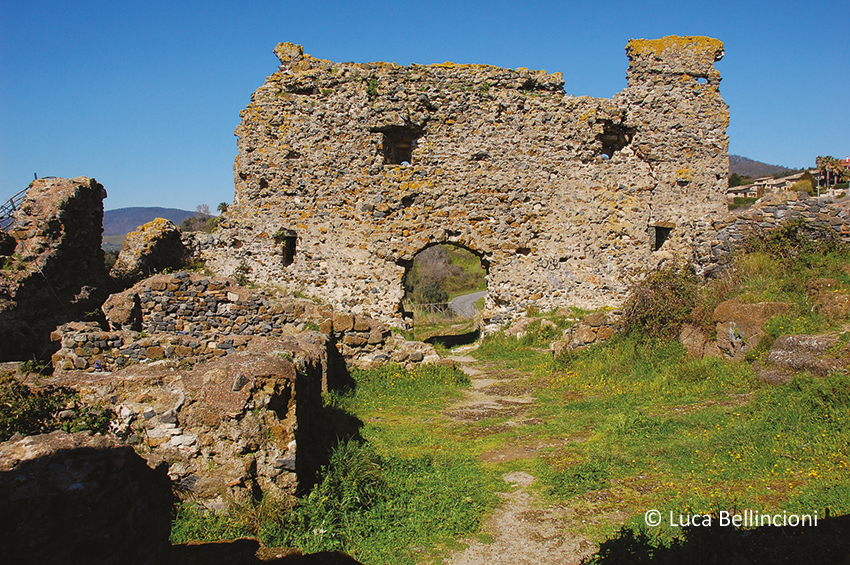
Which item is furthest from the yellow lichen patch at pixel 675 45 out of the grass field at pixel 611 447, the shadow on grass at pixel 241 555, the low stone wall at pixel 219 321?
the shadow on grass at pixel 241 555

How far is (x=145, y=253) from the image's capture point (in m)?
12.2

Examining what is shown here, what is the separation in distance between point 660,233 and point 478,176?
4749mm

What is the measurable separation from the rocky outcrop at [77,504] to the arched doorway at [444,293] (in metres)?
10.2

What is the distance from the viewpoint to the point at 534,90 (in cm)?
1322

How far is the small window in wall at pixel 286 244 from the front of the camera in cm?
1298

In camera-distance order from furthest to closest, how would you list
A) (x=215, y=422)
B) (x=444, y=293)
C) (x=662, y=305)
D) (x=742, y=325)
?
(x=444, y=293) < (x=662, y=305) < (x=742, y=325) < (x=215, y=422)

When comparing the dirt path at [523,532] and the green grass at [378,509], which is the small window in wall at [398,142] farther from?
the dirt path at [523,532]

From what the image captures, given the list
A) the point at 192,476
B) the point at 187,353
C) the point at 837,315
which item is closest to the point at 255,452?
the point at 192,476

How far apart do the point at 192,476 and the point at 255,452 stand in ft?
1.61

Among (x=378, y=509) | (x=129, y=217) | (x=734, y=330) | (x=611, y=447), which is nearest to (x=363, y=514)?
(x=378, y=509)

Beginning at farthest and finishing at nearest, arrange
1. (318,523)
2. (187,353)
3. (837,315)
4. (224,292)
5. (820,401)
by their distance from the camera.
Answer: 1. (224,292)
2. (187,353)
3. (837,315)
4. (820,401)
5. (318,523)

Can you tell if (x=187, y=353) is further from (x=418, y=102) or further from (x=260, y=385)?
(x=418, y=102)

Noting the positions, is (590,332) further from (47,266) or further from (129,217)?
(129,217)

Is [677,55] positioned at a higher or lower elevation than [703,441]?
higher
